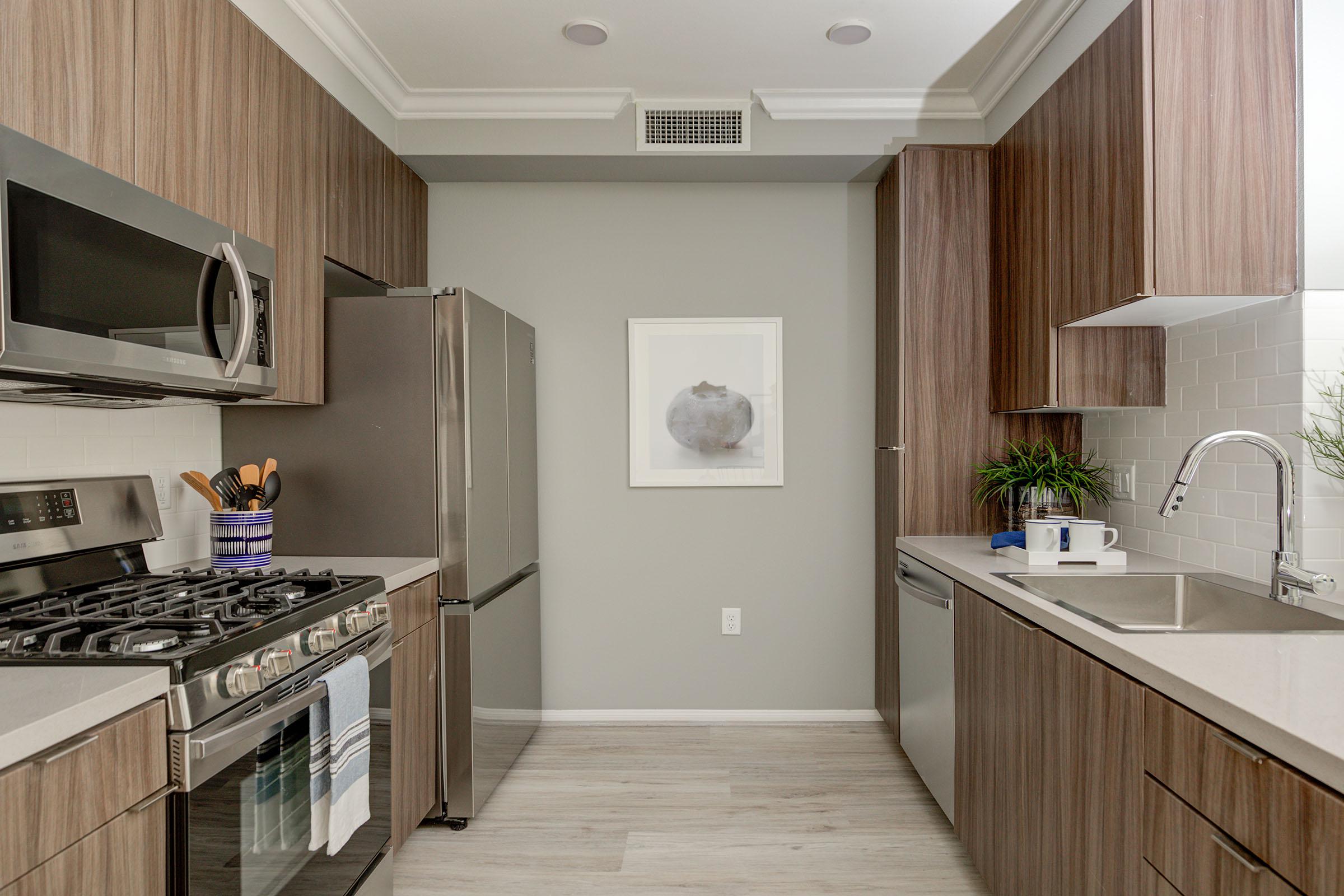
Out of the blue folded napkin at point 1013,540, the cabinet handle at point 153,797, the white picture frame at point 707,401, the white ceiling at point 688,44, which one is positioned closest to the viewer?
the cabinet handle at point 153,797

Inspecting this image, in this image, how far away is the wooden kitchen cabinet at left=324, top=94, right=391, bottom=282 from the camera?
2.37 metres

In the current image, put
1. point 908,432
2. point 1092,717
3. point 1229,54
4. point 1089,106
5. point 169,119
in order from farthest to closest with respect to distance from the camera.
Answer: point 908,432 < point 1089,106 < point 1229,54 < point 169,119 < point 1092,717

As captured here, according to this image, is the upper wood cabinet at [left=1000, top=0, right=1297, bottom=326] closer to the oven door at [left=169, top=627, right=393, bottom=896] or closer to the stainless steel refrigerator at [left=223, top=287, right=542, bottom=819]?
the stainless steel refrigerator at [left=223, top=287, right=542, bottom=819]

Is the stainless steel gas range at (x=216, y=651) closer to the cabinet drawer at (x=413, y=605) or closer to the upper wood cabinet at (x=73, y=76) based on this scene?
the cabinet drawer at (x=413, y=605)

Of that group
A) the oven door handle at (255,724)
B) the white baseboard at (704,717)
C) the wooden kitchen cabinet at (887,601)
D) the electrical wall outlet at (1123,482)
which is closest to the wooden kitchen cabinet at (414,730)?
the oven door handle at (255,724)

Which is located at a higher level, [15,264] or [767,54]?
[767,54]

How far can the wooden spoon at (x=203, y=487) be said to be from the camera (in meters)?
2.04

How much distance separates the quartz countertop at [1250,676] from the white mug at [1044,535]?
18.2 inches

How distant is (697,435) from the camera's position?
3246mm

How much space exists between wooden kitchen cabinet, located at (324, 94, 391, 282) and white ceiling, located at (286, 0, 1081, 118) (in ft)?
0.75

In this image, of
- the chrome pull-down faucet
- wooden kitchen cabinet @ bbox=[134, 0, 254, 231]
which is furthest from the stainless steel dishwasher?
wooden kitchen cabinet @ bbox=[134, 0, 254, 231]

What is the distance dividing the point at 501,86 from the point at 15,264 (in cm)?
202

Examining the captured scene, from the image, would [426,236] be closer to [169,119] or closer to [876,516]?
[169,119]

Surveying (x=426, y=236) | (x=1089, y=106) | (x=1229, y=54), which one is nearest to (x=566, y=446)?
(x=426, y=236)
